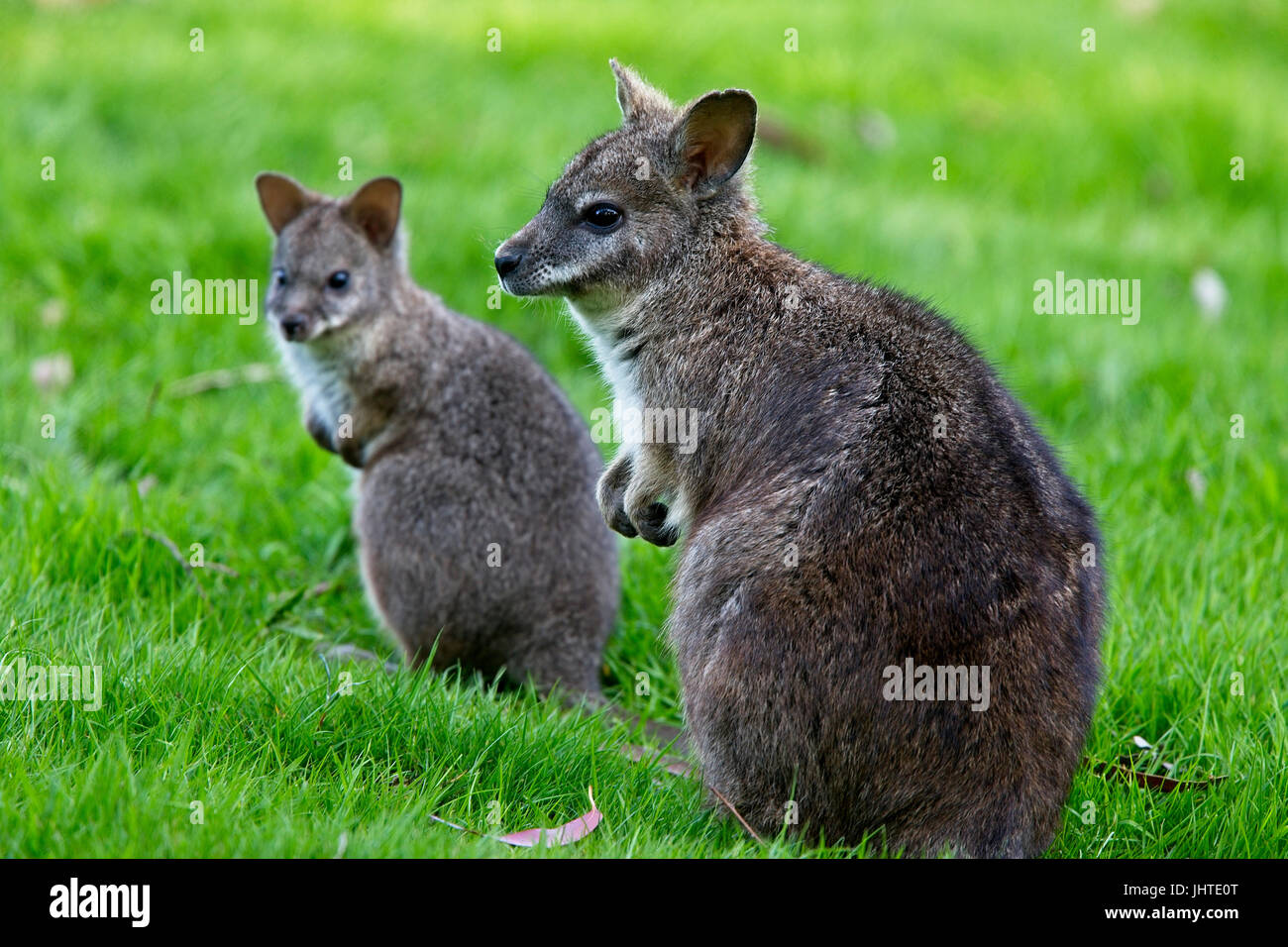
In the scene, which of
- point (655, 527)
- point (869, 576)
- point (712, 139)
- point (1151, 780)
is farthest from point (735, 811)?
point (712, 139)

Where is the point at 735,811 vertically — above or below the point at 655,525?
below

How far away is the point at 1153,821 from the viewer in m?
4.06

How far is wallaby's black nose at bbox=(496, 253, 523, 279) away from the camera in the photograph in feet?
14.9

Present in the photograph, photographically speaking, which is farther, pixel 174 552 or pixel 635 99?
pixel 174 552

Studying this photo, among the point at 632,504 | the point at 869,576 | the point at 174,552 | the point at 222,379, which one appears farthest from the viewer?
the point at 222,379

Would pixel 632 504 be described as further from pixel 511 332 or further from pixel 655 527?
pixel 511 332

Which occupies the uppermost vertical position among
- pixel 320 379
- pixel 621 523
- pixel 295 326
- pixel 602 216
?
pixel 602 216

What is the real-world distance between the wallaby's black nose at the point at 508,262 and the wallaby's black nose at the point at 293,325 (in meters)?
1.52

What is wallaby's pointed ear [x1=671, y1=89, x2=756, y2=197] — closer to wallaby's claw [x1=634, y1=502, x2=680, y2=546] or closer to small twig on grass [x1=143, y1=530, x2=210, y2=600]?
wallaby's claw [x1=634, y1=502, x2=680, y2=546]

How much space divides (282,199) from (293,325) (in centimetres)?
82

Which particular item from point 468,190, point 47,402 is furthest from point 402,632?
point 468,190

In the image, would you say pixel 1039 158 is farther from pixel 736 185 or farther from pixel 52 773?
pixel 52 773

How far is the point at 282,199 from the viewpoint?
627 centimetres

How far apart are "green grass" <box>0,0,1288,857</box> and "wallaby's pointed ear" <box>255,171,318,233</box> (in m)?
0.98
